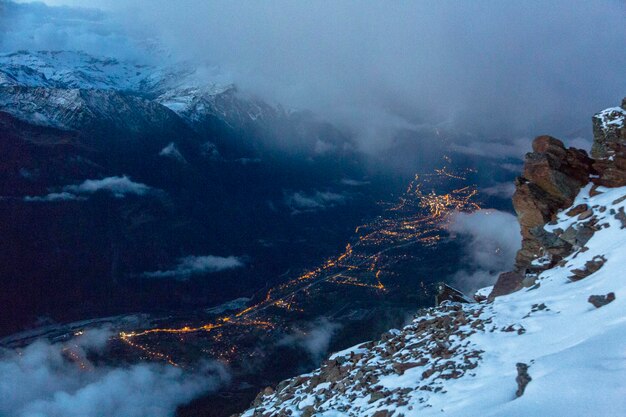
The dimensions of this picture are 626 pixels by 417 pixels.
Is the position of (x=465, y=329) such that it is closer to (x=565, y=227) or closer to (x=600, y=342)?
(x=600, y=342)

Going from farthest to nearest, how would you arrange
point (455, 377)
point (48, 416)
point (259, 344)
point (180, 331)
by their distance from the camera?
point (180, 331)
point (259, 344)
point (48, 416)
point (455, 377)

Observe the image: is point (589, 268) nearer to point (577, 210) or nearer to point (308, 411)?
point (577, 210)

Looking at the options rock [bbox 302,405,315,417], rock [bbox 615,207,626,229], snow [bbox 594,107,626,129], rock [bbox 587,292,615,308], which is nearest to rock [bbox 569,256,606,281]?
rock [bbox 615,207,626,229]

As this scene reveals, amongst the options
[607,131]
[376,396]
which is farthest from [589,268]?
[607,131]

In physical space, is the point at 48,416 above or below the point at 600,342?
above

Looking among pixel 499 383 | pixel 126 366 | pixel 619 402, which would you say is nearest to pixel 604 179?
pixel 499 383

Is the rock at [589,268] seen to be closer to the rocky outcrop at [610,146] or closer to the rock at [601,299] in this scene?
the rock at [601,299]
